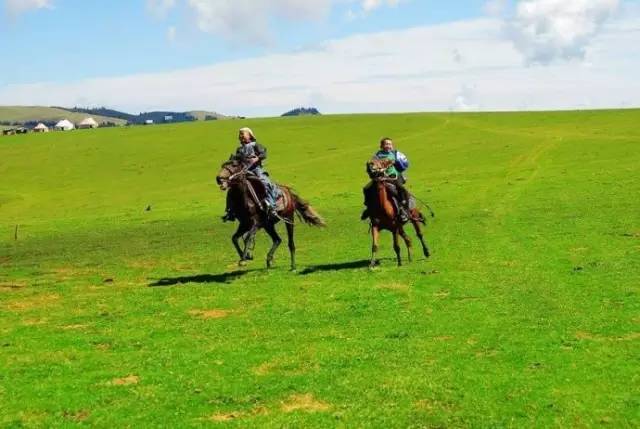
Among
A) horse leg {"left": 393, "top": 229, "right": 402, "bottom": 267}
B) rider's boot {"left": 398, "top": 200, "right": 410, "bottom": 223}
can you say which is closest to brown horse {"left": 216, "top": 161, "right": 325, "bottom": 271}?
horse leg {"left": 393, "top": 229, "right": 402, "bottom": 267}

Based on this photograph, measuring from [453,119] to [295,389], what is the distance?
10179 centimetres

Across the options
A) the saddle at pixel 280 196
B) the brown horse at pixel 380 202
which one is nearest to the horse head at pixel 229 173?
the saddle at pixel 280 196

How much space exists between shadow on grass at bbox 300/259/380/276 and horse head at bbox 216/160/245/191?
3.67 m

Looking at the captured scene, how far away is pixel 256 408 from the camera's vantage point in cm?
1174

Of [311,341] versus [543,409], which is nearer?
[543,409]

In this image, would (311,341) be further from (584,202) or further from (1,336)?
(584,202)

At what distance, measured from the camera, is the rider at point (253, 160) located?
76.1 feet

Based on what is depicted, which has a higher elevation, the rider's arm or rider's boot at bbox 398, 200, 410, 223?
the rider's arm

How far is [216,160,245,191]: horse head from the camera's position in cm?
2209

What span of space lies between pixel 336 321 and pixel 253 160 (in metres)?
7.62

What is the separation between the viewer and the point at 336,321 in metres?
17.1

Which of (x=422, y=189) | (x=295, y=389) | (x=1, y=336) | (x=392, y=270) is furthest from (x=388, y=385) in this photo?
(x=422, y=189)

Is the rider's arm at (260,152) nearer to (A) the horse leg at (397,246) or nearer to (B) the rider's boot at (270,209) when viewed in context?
(B) the rider's boot at (270,209)

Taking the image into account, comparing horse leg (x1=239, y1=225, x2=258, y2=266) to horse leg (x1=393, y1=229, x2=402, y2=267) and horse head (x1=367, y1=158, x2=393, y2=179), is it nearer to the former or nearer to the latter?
horse head (x1=367, y1=158, x2=393, y2=179)
